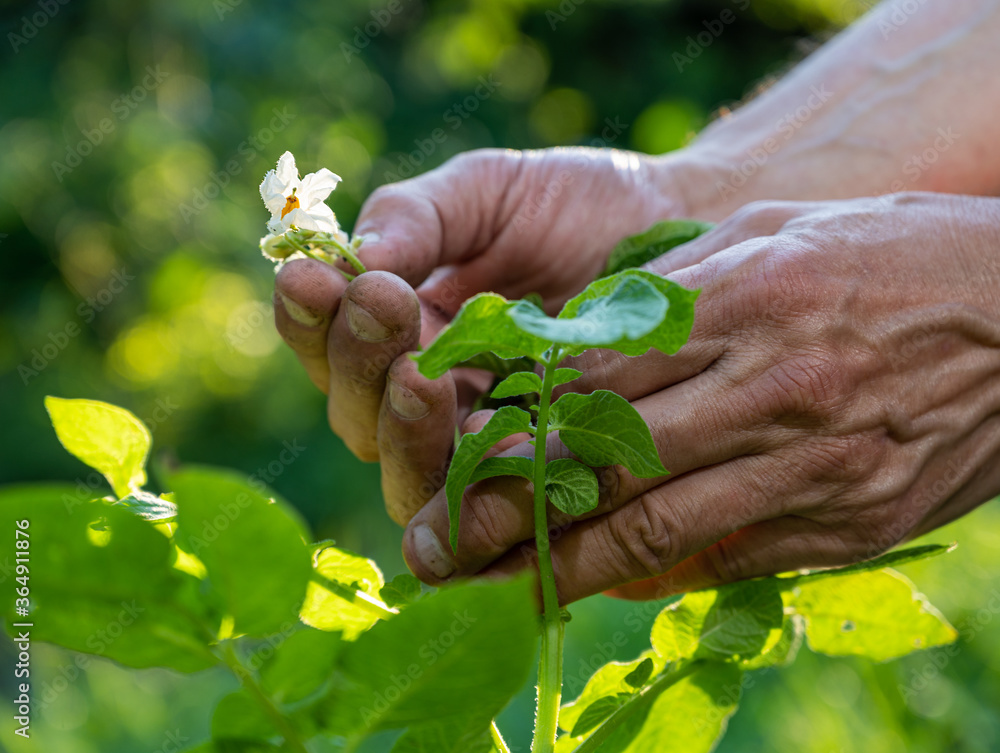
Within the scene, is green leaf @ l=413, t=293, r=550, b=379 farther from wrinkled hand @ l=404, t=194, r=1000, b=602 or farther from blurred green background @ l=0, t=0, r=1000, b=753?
blurred green background @ l=0, t=0, r=1000, b=753

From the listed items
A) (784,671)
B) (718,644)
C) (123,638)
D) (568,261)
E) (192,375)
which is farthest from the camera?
(192,375)

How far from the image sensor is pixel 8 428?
9.09 ft

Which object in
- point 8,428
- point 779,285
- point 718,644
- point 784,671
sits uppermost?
point 779,285

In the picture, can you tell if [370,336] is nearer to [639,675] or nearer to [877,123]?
[639,675]

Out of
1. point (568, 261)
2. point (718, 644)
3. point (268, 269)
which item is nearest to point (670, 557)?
point (718, 644)

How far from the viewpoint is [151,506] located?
312mm

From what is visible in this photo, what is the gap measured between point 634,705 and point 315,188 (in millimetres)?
307

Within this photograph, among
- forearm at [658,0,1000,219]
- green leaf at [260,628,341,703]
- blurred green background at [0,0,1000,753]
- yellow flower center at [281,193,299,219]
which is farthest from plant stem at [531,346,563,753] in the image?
blurred green background at [0,0,1000,753]

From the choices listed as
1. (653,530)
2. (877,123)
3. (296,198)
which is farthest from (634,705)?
(877,123)

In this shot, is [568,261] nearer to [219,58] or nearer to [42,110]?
[219,58]

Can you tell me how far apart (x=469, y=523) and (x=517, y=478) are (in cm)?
3

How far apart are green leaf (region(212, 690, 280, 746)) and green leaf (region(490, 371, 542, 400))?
133mm

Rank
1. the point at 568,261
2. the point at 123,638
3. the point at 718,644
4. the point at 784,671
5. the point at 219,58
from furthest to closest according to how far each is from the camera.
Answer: the point at 219,58, the point at 784,671, the point at 568,261, the point at 718,644, the point at 123,638

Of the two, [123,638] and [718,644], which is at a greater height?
[123,638]
